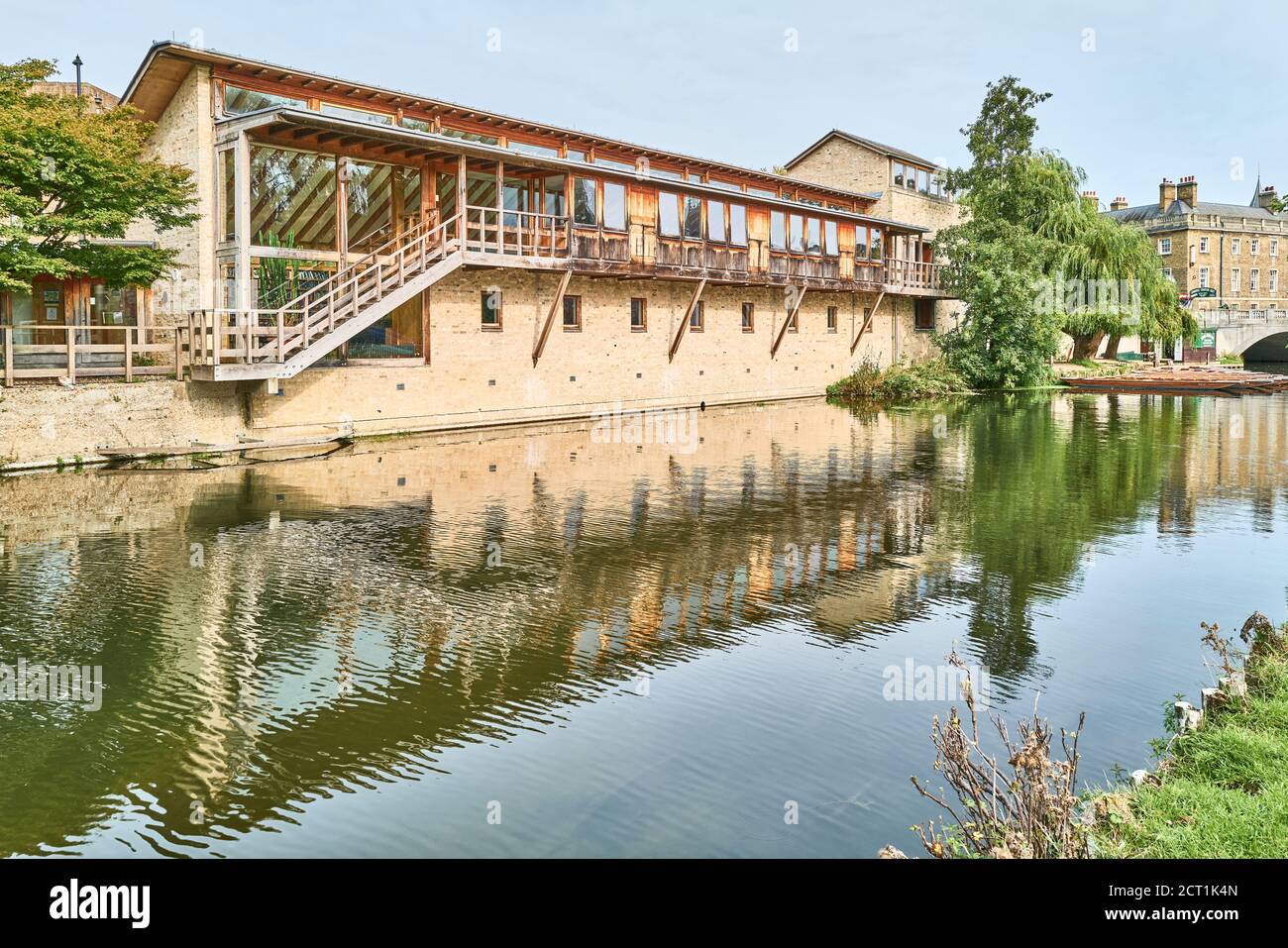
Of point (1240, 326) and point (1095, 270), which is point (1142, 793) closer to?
point (1095, 270)

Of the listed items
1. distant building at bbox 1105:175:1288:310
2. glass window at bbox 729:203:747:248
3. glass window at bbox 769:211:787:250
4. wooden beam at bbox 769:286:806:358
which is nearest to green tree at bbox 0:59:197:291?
glass window at bbox 729:203:747:248

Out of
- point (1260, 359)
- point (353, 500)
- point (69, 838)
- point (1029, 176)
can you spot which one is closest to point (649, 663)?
point (69, 838)

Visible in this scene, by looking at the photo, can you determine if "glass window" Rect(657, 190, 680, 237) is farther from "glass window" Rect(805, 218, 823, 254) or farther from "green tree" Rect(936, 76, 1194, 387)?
"green tree" Rect(936, 76, 1194, 387)

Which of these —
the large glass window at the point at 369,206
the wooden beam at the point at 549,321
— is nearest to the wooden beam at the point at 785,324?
the wooden beam at the point at 549,321

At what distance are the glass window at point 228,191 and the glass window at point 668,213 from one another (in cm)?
1249

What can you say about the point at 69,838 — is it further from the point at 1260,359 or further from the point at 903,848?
the point at 1260,359

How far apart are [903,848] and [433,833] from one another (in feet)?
8.48

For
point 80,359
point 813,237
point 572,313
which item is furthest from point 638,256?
point 80,359

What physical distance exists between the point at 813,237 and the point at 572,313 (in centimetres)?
1249

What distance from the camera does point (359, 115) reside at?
84.5 feet

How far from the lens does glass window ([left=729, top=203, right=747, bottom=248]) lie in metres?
34.2

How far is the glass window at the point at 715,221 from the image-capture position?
3344 cm

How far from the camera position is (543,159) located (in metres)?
26.5
